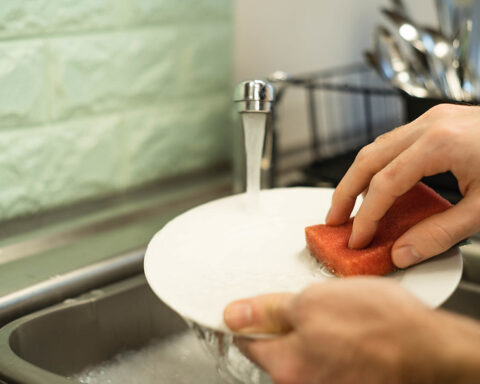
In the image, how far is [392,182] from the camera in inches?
20.8

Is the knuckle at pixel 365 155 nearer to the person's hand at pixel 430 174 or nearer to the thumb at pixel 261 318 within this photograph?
the person's hand at pixel 430 174

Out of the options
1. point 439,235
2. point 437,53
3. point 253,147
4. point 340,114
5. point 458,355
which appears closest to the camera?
point 458,355

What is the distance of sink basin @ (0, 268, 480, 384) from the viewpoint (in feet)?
2.12

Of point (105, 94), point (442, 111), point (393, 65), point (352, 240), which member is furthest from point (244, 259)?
point (393, 65)

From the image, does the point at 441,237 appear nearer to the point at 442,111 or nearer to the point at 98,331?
the point at 442,111

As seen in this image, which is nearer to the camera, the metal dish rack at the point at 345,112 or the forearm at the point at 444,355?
the forearm at the point at 444,355

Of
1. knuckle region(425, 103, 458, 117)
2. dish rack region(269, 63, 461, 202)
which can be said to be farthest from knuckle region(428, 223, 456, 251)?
dish rack region(269, 63, 461, 202)

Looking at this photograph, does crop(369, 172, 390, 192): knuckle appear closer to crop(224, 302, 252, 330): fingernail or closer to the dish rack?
crop(224, 302, 252, 330): fingernail

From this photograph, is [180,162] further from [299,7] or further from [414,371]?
[414,371]

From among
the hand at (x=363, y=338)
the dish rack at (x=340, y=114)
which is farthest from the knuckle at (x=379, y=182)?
the dish rack at (x=340, y=114)

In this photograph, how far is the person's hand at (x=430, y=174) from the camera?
521mm

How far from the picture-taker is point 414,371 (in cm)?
39

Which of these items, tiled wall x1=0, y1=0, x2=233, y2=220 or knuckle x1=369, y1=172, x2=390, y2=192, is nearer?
knuckle x1=369, y1=172, x2=390, y2=192

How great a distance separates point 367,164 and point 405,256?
0.09 m
